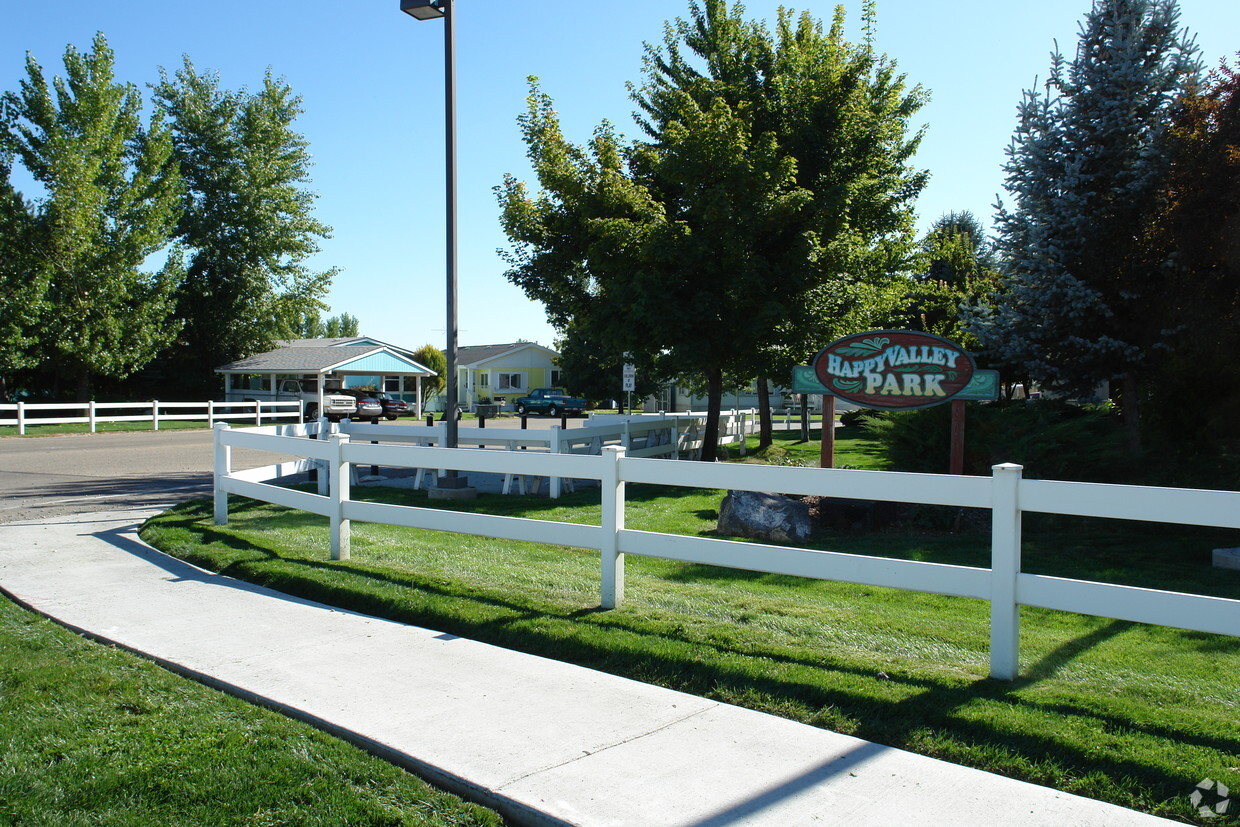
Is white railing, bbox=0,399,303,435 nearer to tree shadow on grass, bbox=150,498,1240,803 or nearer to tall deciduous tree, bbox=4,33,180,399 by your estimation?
tall deciduous tree, bbox=4,33,180,399

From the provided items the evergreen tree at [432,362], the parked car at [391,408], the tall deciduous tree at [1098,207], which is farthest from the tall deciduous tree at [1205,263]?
the evergreen tree at [432,362]

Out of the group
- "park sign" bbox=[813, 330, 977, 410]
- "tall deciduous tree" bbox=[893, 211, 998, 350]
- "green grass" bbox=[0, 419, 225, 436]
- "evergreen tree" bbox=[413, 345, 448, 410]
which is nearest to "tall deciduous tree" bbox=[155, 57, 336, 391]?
"green grass" bbox=[0, 419, 225, 436]

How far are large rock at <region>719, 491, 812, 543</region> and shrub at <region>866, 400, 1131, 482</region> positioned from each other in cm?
270

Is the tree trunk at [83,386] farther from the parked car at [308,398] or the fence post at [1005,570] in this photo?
the fence post at [1005,570]

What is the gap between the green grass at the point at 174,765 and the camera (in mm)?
3402

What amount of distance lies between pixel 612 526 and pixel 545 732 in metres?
2.34

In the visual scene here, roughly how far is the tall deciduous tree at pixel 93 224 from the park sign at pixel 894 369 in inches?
1297

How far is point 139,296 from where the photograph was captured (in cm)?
3850

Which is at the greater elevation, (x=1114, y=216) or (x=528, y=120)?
(x=528, y=120)

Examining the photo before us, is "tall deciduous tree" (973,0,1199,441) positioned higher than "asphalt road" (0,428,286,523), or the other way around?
"tall deciduous tree" (973,0,1199,441)

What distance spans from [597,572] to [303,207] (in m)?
44.7

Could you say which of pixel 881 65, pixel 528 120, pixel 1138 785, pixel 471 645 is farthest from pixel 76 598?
pixel 881 65

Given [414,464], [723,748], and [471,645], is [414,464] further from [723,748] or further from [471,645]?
[723,748]

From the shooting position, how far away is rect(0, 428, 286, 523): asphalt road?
1247 centimetres
